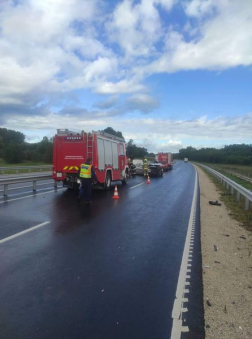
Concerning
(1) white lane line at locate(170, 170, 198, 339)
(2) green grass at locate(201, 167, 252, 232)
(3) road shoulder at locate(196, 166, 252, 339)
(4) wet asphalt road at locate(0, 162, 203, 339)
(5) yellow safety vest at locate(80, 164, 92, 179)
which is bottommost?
(2) green grass at locate(201, 167, 252, 232)

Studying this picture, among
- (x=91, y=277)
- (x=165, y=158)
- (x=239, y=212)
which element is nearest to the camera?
(x=91, y=277)

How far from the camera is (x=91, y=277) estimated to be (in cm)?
460

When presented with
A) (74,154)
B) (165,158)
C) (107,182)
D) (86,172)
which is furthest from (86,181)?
(165,158)

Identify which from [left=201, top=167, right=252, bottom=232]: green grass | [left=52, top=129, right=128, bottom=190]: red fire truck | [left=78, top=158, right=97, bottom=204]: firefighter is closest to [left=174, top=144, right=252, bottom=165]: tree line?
[left=201, top=167, right=252, bottom=232]: green grass

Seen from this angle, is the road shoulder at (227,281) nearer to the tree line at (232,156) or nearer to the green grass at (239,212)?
the green grass at (239,212)

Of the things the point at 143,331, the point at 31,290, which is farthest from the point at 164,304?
the point at 31,290

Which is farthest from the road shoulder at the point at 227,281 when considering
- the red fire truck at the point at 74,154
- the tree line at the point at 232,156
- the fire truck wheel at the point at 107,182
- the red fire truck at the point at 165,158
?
the tree line at the point at 232,156

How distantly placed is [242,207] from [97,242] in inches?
309

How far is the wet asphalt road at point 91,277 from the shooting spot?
130 inches

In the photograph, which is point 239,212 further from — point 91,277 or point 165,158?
point 165,158

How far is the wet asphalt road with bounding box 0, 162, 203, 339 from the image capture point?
3.31 meters

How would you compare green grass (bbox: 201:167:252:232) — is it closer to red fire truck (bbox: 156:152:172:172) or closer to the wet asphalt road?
the wet asphalt road

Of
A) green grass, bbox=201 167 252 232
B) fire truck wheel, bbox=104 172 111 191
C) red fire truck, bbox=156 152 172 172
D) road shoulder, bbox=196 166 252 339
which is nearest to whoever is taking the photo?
road shoulder, bbox=196 166 252 339

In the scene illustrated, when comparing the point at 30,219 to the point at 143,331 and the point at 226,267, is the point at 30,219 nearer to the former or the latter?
the point at 226,267
